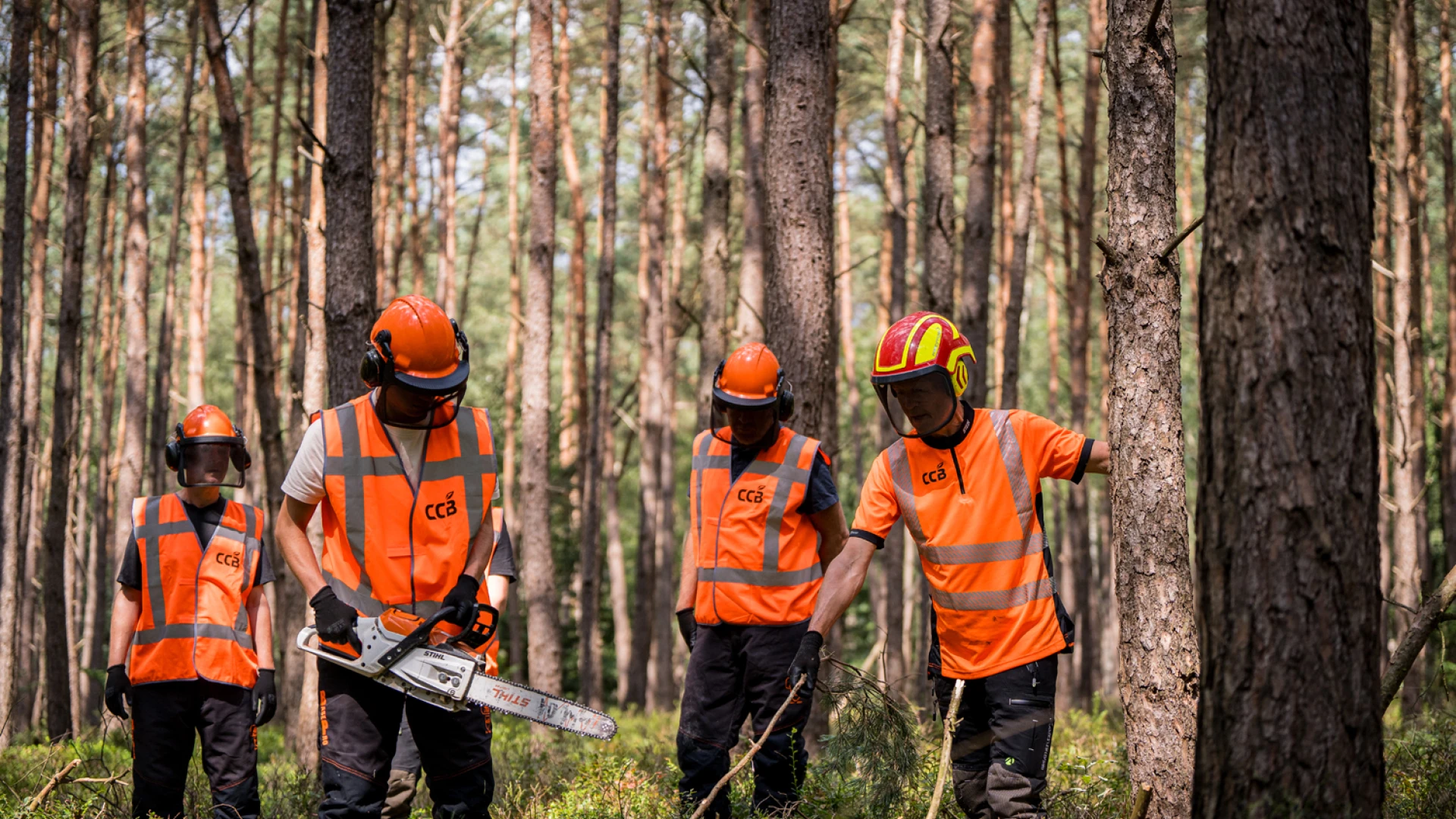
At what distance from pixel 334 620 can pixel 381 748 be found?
49cm

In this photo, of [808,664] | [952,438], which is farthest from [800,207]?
[808,664]

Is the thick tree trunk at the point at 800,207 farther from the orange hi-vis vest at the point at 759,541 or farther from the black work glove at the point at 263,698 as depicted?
the black work glove at the point at 263,698

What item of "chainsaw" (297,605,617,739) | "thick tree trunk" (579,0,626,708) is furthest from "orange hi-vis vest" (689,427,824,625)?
"thick tree trunk" (579,0,626,708)

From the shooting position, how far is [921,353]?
420cm

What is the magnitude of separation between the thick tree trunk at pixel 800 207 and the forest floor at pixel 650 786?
7.02 ft

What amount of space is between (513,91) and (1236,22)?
752 inches

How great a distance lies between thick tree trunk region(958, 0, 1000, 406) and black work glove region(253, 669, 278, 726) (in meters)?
5.60

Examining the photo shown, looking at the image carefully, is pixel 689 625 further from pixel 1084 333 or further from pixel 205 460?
pixel 1084 333

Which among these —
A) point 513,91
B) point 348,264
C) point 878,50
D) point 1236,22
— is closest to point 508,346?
point 513,91

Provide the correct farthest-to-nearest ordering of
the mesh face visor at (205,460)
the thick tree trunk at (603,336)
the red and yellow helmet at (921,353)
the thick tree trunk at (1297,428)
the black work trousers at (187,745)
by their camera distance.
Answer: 1. the thick tree trunk at (603,336)
2. the mesh face visor at (205,460)
3. the black work trousers at (187,745)
4. the red and yellow helmet at (921,353)
5. the thick tree trunk at (1297,428)

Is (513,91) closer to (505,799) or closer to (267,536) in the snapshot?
(267,536)

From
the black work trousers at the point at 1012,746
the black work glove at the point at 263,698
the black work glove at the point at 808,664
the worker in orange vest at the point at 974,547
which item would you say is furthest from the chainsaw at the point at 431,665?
the black work glove at the point at 263,698

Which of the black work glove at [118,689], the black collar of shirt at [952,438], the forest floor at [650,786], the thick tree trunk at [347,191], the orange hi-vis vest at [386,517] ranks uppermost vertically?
the thick tree trunk at [347,191]

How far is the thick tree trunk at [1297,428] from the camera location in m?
2.56
